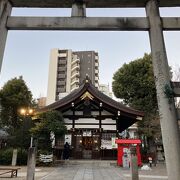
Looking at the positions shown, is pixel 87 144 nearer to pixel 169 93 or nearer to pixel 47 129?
pixel 47 129

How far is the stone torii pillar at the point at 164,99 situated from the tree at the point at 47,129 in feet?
40.1

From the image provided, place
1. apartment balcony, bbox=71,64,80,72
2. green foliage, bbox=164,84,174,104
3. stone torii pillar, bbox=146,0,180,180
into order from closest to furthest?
stone torii pillar, bbox=146,0,180,180
green foliage, bbox=164,84,174,104
apartment balcony, bbox=71,64,80,72

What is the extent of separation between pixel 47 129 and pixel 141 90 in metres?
13.2

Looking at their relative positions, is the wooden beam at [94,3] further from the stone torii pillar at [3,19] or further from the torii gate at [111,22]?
the stone torii pillar at [3,19]

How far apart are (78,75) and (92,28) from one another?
6051 centimetres

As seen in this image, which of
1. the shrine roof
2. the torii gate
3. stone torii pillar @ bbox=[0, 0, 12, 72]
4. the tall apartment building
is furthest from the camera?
the tall apartment building

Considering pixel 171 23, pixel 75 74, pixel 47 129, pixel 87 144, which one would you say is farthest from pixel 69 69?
pixel 171 23

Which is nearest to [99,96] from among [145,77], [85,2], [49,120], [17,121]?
[49,120]

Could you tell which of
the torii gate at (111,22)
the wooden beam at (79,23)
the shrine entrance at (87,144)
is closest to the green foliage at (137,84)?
the shrine entrance at (87,144)

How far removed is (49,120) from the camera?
1673cm

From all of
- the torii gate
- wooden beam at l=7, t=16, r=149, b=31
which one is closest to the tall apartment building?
the torii gate

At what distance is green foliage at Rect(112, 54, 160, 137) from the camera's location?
24.0 m

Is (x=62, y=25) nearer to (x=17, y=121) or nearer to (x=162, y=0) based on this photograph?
(x=162, y=0)

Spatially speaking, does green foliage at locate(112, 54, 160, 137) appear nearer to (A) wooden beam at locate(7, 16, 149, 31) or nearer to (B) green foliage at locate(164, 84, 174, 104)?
(A) wooden beam at locate(7, 16, 149, 31)
